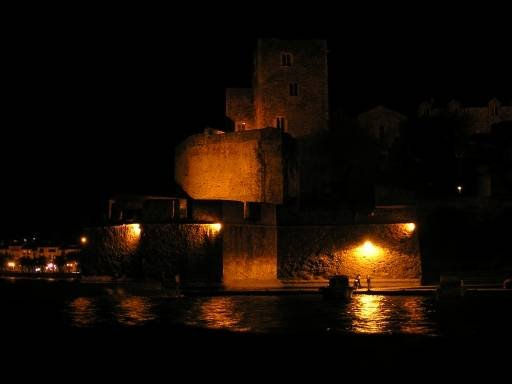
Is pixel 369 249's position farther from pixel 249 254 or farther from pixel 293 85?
pixel 293 85

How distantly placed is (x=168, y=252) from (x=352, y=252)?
777 centimetres

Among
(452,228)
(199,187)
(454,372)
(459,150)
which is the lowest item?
(454,372)

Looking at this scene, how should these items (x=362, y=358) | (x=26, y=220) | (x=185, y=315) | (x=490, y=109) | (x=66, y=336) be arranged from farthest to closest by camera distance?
1. (x=26, y=220)
2. (x=490, y=109)
3. (x=185, y=315)
4. (x=66, y=336)
5. (x=362, y=358)

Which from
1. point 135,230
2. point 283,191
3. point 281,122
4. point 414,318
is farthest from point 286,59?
point 414,318

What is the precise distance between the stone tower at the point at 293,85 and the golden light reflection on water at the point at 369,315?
55.0 ft

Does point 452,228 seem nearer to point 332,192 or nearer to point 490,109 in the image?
point 332,192

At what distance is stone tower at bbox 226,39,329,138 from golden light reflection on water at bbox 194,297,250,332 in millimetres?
17526

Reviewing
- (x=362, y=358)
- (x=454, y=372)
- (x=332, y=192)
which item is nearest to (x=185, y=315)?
(x=362, y=358)

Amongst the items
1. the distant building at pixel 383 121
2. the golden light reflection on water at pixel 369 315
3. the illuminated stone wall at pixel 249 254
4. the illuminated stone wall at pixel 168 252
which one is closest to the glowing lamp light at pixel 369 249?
the illuminated stone wall at pixel 249 254

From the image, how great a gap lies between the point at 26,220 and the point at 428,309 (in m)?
57.2

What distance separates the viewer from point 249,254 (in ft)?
93.9

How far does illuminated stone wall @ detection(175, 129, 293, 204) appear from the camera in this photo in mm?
32781

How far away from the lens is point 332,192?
37500 millimetres

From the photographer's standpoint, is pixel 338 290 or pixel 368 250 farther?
pixel 368 250
